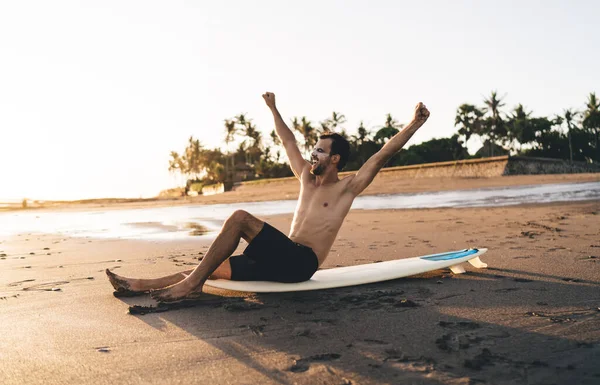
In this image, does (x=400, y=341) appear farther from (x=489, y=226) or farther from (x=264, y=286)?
(x=489, y=226)

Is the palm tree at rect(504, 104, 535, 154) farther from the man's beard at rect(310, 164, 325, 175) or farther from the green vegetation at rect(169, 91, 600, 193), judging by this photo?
the man's beard at rect(310, 164, 325, 175)

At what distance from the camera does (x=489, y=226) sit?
847 cm

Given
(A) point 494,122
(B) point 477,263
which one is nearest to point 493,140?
(A) point 494,122

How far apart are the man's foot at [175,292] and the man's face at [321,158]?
126cm

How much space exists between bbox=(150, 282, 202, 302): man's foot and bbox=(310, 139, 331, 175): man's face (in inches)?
49.7

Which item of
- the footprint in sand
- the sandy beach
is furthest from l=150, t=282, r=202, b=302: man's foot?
the footprint in sand

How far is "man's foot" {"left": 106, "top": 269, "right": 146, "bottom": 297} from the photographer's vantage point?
13.4ft

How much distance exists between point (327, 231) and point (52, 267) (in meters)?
3.51

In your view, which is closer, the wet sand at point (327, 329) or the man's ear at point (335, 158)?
the wet sand at point (327, 329)

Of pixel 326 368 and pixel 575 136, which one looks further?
pixel 575 136

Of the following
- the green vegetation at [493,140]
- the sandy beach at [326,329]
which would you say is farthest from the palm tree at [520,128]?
the sandy beach at [326,329]

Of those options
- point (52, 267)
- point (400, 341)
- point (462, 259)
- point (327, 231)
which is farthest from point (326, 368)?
point (52, 267)

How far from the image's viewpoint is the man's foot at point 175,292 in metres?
3.77

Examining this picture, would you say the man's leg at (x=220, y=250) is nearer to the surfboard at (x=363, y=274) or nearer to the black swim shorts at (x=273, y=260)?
the black swim shorts at (x=273, y=260)
